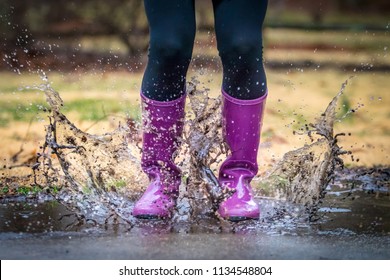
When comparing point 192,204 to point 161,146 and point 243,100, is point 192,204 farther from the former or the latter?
point 243,100

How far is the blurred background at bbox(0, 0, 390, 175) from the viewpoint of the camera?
234 inches

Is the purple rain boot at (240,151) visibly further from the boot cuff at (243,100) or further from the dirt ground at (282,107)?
the dirt ground at (282,107)

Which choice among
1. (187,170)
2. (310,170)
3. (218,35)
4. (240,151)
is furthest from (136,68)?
(218,35)

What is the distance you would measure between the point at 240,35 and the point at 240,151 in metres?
0.46

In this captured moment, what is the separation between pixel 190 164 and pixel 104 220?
378 mm

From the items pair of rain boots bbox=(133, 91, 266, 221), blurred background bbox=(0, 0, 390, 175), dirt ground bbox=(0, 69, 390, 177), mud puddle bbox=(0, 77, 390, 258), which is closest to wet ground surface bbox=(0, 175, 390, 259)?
mud puddle bbox=(0, 77, 390, 258)

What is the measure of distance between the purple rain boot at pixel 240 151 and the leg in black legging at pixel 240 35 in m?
0.12

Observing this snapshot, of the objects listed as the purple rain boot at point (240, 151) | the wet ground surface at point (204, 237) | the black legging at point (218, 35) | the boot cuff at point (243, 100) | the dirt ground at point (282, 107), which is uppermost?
the dirt ground at point (282, 107)

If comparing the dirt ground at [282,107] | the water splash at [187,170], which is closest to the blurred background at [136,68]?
the dirt ground at [282,107]

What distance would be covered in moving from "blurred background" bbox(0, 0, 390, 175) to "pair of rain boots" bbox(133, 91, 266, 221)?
145 centimetres

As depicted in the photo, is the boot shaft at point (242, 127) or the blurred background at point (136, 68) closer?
the boot shaft at point (242, 127)

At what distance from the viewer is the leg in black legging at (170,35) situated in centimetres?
299

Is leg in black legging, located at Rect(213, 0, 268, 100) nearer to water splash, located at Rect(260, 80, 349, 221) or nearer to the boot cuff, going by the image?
the boot cuff

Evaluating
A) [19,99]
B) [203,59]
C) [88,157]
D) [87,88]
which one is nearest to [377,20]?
[203,59]
